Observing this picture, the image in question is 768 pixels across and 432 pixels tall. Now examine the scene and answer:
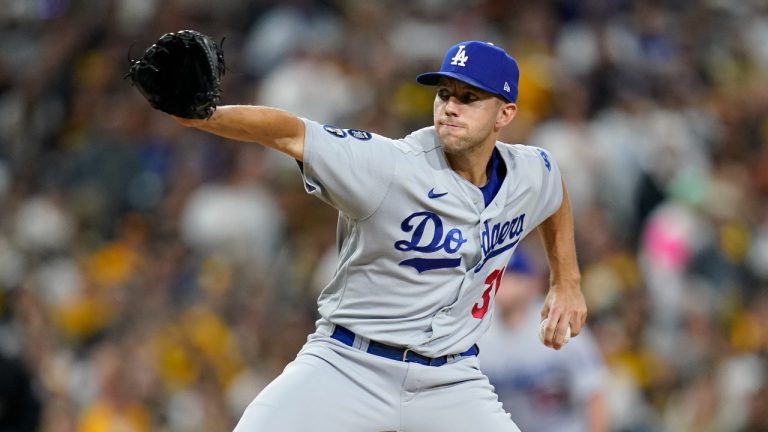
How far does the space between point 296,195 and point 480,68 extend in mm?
5184

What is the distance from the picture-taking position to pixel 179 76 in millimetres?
3875

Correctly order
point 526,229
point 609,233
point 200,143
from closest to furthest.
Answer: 1. point 526,229
2. point 609,233
3. point 200,143

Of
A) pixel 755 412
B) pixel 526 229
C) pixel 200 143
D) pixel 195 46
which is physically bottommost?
pixel 755 412

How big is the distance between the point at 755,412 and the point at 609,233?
1.94 m

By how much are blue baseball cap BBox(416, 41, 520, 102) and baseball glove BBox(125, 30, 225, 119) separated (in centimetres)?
86

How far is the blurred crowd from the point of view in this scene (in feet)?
27.1

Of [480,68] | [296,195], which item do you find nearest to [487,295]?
[480,68]

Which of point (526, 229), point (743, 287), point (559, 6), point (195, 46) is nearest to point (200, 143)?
point (559, 6)

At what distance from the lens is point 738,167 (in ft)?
34.1

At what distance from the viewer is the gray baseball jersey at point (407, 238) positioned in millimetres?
4262

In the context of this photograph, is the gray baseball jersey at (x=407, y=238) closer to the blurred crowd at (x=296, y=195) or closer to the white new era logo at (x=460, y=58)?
the white new era logo at (x=460, y=58)

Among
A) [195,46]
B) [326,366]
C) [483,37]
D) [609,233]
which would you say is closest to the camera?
[195,46]

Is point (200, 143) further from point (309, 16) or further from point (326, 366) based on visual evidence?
point (326, 366)

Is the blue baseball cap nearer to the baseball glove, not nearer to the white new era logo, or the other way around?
the white new era logo
